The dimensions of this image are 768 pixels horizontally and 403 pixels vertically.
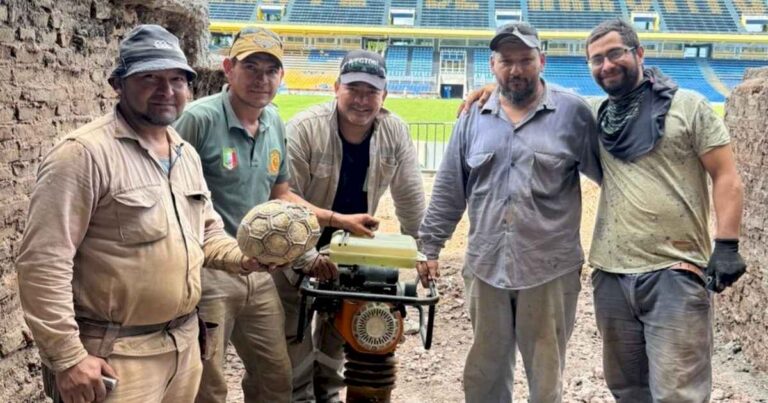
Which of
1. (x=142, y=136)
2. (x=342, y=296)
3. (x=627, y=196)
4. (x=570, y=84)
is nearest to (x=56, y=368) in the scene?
(x=142, y=136)

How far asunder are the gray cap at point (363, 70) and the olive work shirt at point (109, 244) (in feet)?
3.37

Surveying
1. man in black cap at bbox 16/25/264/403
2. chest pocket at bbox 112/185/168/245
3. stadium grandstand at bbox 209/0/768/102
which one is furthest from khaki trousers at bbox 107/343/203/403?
stadium grandstand at bbox 209/0/768/102

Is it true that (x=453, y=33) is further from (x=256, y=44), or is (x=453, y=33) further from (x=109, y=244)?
(x=109, y=244)

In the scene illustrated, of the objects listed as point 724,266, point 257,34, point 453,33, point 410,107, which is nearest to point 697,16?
point 453,33

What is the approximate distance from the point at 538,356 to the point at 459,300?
10.1 feet

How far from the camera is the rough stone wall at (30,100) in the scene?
286 centimetres

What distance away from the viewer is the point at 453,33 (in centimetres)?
3381

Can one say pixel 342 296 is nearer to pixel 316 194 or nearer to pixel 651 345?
pixel 316 194

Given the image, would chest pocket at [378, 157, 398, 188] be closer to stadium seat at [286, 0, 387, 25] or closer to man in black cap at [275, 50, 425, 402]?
man in black cap at [275, 50, 425, 402]

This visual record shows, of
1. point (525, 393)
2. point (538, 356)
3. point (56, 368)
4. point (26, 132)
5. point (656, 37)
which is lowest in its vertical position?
point (525, 393)

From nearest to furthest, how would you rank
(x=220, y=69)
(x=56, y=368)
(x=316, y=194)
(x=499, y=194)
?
(x=56, y=368)
(x=499, y=194)
(x=316, y=194)
(x=220, y=69)

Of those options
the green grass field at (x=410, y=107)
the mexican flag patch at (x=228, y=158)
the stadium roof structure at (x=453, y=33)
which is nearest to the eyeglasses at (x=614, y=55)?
the mexican flag patch at (x=228, y=158)

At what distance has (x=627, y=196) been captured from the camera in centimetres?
283

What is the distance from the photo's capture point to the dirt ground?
4219 mm
